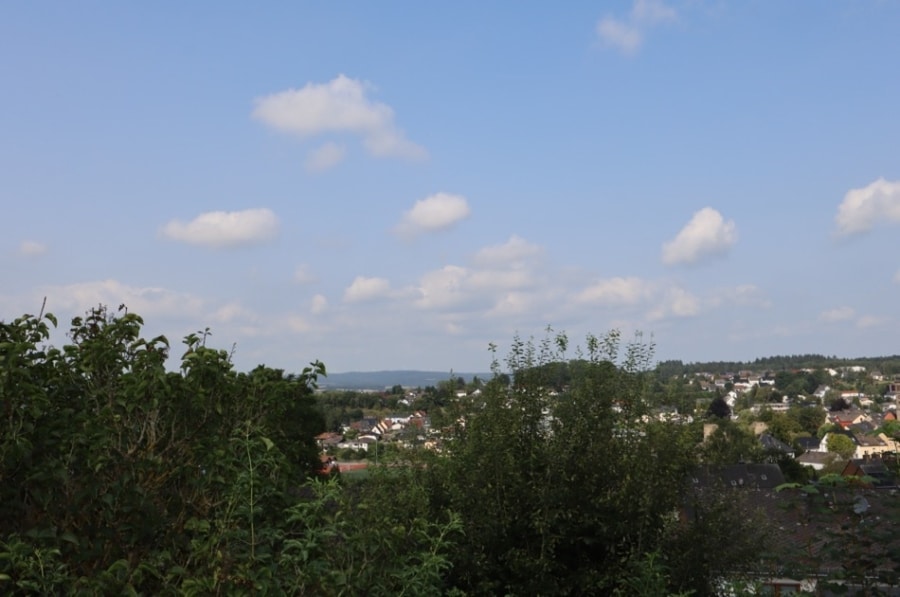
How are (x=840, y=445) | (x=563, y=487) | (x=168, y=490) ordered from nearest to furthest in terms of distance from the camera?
(x=168, y=490) < (x=563, y=487) < (x=840, y=445)

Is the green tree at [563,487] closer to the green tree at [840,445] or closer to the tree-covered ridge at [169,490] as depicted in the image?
the tree-covered ridge at [169,490]

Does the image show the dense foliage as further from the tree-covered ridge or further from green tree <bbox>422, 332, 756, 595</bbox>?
green tree <bbox>422, 332, 756, 595</bbox>

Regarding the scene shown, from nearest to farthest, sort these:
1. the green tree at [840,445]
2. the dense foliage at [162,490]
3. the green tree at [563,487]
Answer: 1. the dense foliage at [162,490]
2. the green tree at [563,487]
3. the green tree at [840,445]

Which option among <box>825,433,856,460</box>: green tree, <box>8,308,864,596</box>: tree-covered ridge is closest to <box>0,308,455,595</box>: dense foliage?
<box>8,308,864,596</box>: tree-covered ridge

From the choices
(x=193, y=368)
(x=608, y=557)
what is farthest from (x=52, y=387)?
(x=608, y=557)

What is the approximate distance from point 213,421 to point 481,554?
577 centimetres

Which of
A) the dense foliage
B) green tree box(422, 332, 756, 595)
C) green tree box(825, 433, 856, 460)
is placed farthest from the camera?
green tree box(825, 433, 856, 460)

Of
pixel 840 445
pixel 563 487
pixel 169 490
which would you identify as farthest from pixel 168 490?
pixel 840 445

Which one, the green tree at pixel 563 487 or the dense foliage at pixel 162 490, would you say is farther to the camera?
the green tree at pixel 563 487

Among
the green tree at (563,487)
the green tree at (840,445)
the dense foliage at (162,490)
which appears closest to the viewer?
the dense foliage at (162,490)

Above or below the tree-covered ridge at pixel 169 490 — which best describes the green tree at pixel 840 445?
below

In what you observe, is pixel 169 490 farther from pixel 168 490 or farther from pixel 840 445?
pixel 840 445

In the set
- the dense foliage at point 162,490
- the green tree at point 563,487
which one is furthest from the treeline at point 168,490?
the green tree at point 563,487

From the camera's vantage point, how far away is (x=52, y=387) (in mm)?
4781
